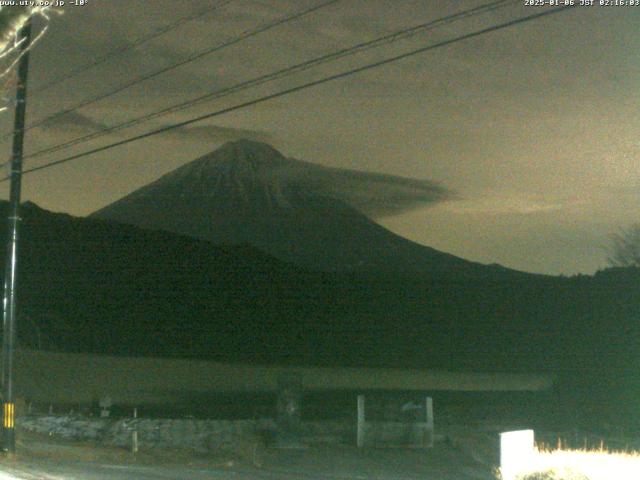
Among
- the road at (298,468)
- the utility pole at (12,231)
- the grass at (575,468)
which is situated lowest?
the road at (298,468)

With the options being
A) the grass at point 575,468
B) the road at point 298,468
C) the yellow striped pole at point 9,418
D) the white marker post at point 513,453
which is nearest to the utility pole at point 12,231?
the yellow striped pole at point 9,418

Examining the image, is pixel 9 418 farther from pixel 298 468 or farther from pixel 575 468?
pixel 575 468

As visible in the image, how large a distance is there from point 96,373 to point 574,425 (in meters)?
30.0

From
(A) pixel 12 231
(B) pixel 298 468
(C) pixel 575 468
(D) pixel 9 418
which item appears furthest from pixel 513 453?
(A) pixel 12 231

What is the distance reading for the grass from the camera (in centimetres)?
1198

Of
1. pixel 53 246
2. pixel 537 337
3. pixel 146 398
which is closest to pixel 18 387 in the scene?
pixel 146 398

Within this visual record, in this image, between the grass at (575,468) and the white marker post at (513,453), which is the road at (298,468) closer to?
the white marker post at (513,453)

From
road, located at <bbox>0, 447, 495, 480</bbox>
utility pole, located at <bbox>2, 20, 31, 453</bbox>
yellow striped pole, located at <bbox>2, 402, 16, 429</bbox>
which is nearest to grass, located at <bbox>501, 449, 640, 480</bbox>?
road, located at <bbox>0, 447, 495, 480</bbox>

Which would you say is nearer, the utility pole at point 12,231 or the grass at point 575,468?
the grass at point 575,468

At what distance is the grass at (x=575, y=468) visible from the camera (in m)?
12.0

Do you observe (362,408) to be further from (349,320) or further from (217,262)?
(217,262)

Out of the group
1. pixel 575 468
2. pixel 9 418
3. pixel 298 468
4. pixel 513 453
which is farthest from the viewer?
pixel 298 468

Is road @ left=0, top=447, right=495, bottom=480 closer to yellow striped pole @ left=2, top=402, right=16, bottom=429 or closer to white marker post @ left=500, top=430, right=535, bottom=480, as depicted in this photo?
yellow striped pole @ left=2, top=402, right=16, bottom=429

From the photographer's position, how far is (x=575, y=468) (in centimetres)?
1227
